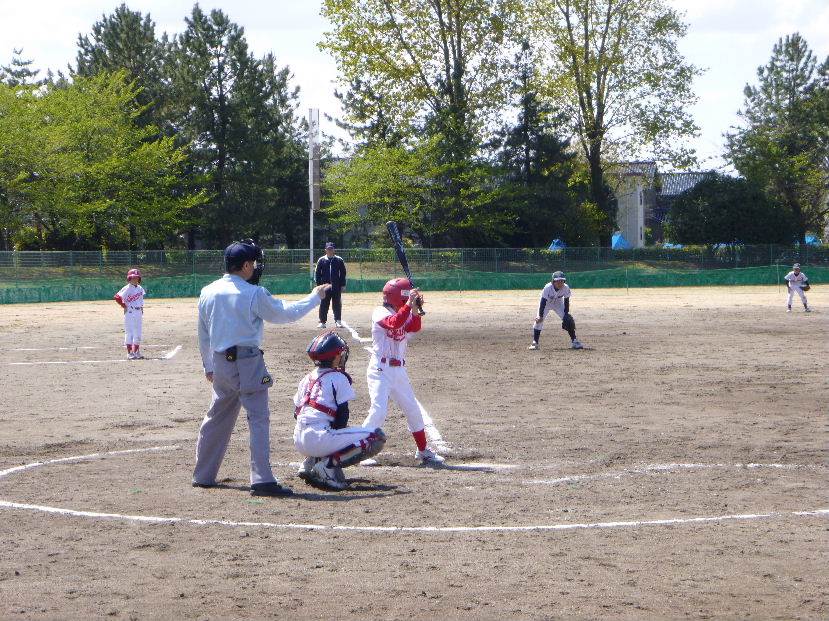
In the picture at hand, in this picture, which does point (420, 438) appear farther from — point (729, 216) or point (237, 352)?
point (729, 216)

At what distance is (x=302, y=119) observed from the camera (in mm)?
79688

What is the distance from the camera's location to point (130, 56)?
223 ft

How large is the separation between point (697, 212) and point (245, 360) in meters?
59.1

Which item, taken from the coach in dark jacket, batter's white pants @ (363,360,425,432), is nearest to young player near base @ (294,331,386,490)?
batter's white pants @ (363,360,425,432)

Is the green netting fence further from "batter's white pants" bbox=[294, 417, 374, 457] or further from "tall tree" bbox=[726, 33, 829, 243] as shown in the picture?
"batter's white pants" bbox=[294, 417, 374, 457]

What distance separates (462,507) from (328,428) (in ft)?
4.71

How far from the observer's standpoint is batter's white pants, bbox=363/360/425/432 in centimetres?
991

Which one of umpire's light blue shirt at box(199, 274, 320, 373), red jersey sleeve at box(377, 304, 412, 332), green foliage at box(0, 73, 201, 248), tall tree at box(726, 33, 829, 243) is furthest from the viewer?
tall tree at box(726, 33, 829, 243)

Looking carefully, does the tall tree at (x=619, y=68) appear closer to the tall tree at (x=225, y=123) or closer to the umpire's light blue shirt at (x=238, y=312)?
the tall tree at (x=225, y=123)

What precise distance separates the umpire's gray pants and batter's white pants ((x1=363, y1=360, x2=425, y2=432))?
5.11 feet

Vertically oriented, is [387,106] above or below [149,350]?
above

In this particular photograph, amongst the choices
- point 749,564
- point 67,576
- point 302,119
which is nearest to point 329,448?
point 67,576

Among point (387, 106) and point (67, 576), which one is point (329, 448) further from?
point (387, 106)

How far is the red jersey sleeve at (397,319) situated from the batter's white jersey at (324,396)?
993mm
